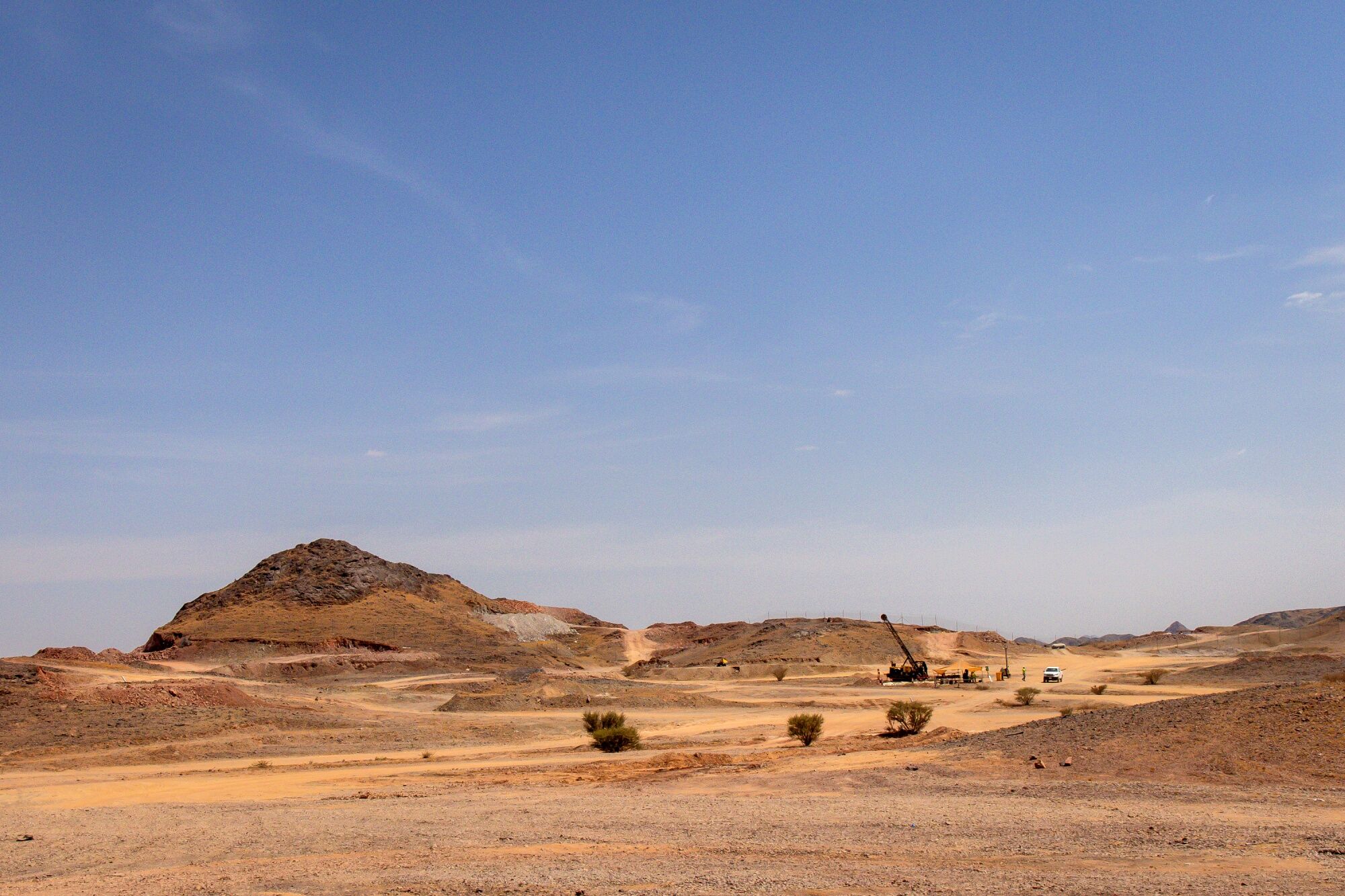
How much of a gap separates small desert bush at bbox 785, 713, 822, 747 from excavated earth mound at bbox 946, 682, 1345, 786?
687cm

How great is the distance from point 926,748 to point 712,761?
210 inches

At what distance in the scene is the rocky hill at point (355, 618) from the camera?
9119cm

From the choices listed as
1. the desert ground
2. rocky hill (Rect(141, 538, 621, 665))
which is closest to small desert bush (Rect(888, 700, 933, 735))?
the desert ground

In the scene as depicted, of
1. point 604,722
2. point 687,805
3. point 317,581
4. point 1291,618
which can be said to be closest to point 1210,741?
point 687,805

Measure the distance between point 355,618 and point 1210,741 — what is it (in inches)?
3539

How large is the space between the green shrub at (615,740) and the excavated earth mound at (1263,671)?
1452 inches

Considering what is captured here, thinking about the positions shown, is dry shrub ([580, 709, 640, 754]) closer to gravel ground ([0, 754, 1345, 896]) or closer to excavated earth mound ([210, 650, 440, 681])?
gravel ground ([0, 754, 1345, 896])

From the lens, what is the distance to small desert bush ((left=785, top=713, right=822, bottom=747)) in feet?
101

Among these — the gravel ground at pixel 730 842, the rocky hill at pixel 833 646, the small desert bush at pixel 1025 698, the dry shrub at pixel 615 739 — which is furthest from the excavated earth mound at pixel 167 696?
the rocky hill at pixel 833 646

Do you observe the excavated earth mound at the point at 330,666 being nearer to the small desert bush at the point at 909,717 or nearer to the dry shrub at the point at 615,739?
the dry shrub at the point at 615,739

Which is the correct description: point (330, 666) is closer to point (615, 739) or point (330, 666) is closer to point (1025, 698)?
point (1025, 698)

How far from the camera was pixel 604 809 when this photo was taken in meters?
18.3

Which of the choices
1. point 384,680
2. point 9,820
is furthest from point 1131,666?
point 9,820

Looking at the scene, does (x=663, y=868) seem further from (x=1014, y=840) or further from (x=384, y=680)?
(x=384, y=680)
